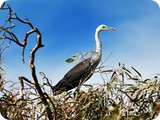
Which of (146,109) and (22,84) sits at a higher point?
(22,84)

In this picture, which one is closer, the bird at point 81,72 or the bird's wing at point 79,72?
the bird at point 81,72

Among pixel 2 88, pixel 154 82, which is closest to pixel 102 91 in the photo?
pixel 154 82

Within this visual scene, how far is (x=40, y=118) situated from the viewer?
1388mm

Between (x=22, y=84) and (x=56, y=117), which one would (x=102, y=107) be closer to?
(x=56, y=117)

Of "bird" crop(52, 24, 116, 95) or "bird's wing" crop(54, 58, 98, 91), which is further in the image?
"bird's wing" crop(54, 58, 98, 91)

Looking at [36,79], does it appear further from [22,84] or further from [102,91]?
[102,91]

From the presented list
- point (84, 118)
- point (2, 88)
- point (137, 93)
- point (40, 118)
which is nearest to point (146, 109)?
point (137, 93)

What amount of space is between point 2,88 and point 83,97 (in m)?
0.26

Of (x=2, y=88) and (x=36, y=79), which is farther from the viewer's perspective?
(x=2, y=88)

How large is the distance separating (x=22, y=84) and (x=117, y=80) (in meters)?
0.28

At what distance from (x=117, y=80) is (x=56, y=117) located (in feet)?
0.69

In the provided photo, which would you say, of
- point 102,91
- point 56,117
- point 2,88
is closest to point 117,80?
point 102,91

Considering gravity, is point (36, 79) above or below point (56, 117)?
above

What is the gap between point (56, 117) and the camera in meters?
1.35
